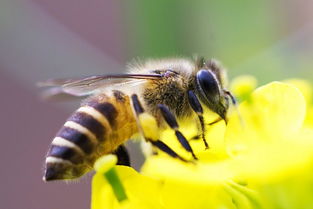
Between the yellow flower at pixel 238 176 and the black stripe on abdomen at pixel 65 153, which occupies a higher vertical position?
the black stripe on abdomen at pixel 65 153

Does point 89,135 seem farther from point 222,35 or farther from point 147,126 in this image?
point 222,35

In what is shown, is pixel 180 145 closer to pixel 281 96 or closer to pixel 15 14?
pixel 281 96

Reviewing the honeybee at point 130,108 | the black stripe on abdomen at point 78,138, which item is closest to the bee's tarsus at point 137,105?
the honeybee at point 130,108

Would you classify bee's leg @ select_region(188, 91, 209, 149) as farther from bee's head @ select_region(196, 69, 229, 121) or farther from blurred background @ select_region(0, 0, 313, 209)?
blurred background @ select_region(0, 0, 313, 209)

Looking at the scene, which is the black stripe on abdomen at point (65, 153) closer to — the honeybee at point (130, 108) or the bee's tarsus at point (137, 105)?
the honeybee at point (130, 108)

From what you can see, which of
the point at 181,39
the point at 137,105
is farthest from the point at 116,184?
the point at 181,39

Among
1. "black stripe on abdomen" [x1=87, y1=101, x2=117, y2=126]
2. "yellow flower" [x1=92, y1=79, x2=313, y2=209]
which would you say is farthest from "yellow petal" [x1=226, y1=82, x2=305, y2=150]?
"black stripe on abdomen" [x1=87, y1=101, x2=117, y2=126]
